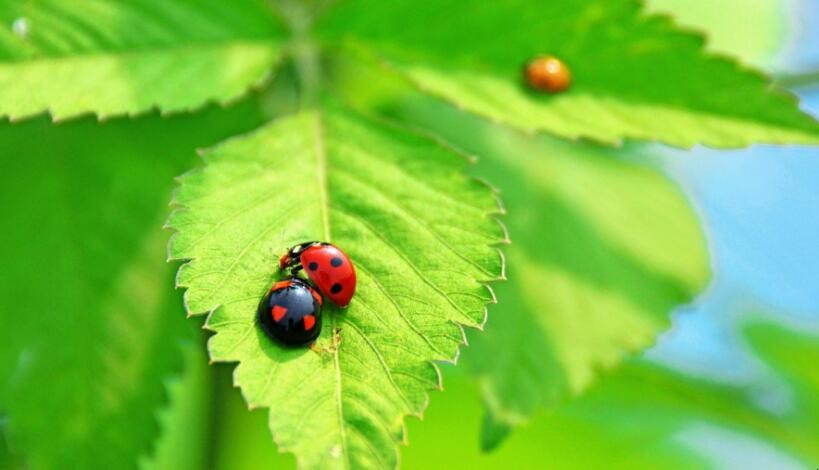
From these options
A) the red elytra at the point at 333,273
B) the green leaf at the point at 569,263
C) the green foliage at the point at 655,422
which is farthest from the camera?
the green foliage at the point at 655,422

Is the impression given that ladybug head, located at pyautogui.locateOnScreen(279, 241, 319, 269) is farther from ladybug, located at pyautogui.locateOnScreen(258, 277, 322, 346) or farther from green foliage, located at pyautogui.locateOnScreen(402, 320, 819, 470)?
green foliage, located at pyautogui.locateOnScreen(402, 320, 819, 470)

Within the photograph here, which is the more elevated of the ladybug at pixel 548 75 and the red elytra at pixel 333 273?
the ladybug at pixel 548 75

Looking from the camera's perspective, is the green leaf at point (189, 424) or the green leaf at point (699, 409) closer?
the green leaf at point (189, 424)

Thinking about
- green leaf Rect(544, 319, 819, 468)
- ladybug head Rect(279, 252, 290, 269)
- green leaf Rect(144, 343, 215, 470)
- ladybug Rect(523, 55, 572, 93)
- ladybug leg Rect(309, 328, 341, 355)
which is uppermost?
ladybug Rect(523, 55, 572, 93)

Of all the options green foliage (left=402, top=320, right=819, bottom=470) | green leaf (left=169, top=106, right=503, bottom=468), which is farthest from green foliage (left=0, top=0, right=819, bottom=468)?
green foliage (left=402, top=320, right=819, bottom=470)

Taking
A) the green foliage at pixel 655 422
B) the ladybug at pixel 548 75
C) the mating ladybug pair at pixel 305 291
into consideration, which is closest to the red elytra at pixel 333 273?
the mating ladybug pair at pixel 305 291

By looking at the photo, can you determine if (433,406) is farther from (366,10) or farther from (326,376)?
(326,376)

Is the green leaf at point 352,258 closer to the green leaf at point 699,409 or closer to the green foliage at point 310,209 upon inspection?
the green foliage at point 310,209

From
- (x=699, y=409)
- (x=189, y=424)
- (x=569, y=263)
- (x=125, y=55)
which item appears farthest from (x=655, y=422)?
(x=125, y=55)

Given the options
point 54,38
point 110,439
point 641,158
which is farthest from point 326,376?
point 641,158
